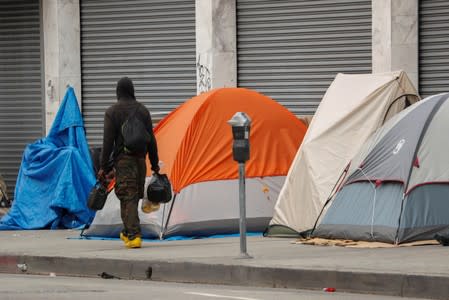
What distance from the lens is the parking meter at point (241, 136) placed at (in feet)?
46.5

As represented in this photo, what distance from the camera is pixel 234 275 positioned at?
13.5 m

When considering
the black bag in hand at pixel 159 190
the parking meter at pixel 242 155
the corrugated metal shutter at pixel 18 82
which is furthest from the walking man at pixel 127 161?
the corrugated metal shutter at pixel 18 82

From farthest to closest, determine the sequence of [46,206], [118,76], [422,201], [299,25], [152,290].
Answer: [118,76], [299,25], [46,206], [422,201], [152,290]

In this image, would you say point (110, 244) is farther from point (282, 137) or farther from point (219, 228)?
point (282, 137)

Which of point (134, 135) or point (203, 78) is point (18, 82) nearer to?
point (203, 78)

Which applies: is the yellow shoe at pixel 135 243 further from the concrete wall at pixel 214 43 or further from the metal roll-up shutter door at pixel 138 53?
the metal roll-up shutter door at pixel 138 53

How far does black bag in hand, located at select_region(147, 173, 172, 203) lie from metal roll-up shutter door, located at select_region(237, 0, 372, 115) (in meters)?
5.86

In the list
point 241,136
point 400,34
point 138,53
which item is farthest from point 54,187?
point 241,136

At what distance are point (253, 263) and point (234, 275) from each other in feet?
0.86

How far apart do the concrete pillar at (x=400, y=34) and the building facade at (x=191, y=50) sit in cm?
1

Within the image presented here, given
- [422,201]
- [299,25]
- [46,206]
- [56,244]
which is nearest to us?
[422,201]

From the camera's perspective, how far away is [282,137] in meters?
18.3

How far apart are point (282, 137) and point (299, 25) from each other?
380 cm

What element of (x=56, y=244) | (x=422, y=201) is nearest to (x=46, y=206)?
(x=56, y=244)
